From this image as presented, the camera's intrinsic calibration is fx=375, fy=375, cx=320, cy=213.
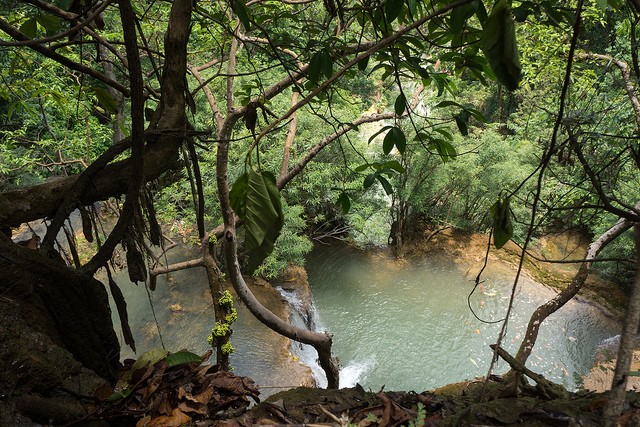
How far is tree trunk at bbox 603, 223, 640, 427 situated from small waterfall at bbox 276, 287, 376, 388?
585cm

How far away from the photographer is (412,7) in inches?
47.5

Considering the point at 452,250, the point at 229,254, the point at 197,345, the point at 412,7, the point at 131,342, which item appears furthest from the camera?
the point at 452,250

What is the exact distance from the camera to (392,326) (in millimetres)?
8312

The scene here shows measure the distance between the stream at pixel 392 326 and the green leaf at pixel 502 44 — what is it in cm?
592

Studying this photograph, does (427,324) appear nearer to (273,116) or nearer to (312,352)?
(312,352)

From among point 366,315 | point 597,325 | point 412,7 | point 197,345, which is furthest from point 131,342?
point 597,325

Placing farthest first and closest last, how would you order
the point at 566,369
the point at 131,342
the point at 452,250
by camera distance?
the point at 452,250
the point at 566,369
the point at 131,342

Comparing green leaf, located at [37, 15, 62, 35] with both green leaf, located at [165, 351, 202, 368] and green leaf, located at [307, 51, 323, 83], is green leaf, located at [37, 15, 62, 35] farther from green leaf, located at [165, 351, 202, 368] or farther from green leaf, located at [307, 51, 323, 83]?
green leaf, located at [165, 351, 202, 368]

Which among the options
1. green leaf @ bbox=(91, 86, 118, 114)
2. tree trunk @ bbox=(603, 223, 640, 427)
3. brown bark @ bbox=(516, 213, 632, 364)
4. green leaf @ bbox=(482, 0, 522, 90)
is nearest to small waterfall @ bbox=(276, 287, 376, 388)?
brown bark @ bbox=(516, 213, 632, 364)

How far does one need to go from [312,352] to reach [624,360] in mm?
7158

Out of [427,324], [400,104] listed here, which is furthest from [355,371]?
[400,104]

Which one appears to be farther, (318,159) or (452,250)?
(452,250)

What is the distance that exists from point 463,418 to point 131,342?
5.04ft

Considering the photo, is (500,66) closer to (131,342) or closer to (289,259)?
(131,342)
